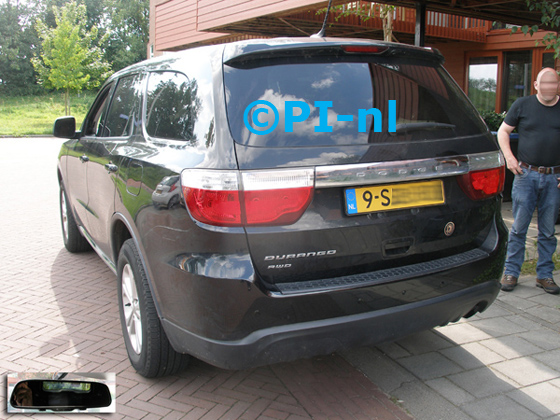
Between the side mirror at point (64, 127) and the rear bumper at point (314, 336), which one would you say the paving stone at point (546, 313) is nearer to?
the rear bumper at point (314, 336)

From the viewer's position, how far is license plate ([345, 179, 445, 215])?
2.52m

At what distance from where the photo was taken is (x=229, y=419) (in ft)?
9.29

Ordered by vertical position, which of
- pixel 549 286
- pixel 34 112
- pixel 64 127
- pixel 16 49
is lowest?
pixel 549 286

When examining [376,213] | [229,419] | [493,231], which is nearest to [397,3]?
[493,231]

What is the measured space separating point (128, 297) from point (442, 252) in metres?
1.85

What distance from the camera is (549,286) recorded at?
15.1ft

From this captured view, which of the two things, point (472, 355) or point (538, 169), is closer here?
point (472, 355)

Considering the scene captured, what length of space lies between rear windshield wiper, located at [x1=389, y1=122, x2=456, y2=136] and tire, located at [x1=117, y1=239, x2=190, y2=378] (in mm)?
1506

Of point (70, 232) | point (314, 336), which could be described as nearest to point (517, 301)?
point (314, 336)

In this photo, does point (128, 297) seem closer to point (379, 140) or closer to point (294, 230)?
point (294, 230)

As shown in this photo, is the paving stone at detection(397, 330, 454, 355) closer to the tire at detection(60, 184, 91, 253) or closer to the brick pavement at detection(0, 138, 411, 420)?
the brick pavement at detection(0, 138, 411, 420)

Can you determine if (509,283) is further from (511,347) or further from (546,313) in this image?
(511,347)

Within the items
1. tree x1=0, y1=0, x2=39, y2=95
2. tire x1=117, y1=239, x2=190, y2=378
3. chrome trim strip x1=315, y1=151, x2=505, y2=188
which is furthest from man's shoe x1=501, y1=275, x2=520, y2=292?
tree x1=0, y1=0, x2=39, y2=95

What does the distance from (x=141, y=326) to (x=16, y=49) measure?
58534 mm
